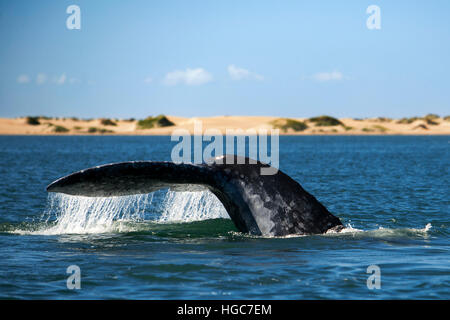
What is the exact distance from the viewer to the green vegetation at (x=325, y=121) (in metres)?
168

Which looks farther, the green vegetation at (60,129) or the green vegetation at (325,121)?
the green vegetation at (60,129)

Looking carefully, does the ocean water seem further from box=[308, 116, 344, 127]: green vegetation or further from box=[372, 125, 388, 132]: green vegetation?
box=[372, 125, 388, 132]: green vegetation

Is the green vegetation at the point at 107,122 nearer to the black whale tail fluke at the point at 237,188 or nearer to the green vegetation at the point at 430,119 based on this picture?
the green vegetation at the point at 430,119

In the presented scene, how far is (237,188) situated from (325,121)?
161535 millimetres

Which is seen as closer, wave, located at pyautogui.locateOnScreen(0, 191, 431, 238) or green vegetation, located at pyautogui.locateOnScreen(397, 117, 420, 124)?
wave, located at pyautogui.locateOnScreen(0, 191, 431, 238)

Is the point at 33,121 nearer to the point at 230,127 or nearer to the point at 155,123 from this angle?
the point at 155,123

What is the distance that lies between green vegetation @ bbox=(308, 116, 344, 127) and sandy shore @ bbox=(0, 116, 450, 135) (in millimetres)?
856

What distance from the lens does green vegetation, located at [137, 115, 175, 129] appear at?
6570 inches

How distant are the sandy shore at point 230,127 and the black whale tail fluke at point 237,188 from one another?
149 meters

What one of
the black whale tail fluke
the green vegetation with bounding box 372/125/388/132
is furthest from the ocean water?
the green vegetation with bounding box 372/125/388/132

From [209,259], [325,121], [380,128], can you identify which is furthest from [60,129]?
[209,259]

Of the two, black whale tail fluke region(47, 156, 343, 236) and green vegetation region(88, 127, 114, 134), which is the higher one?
black whale tail fluke region(47, 156, 343, 236)
